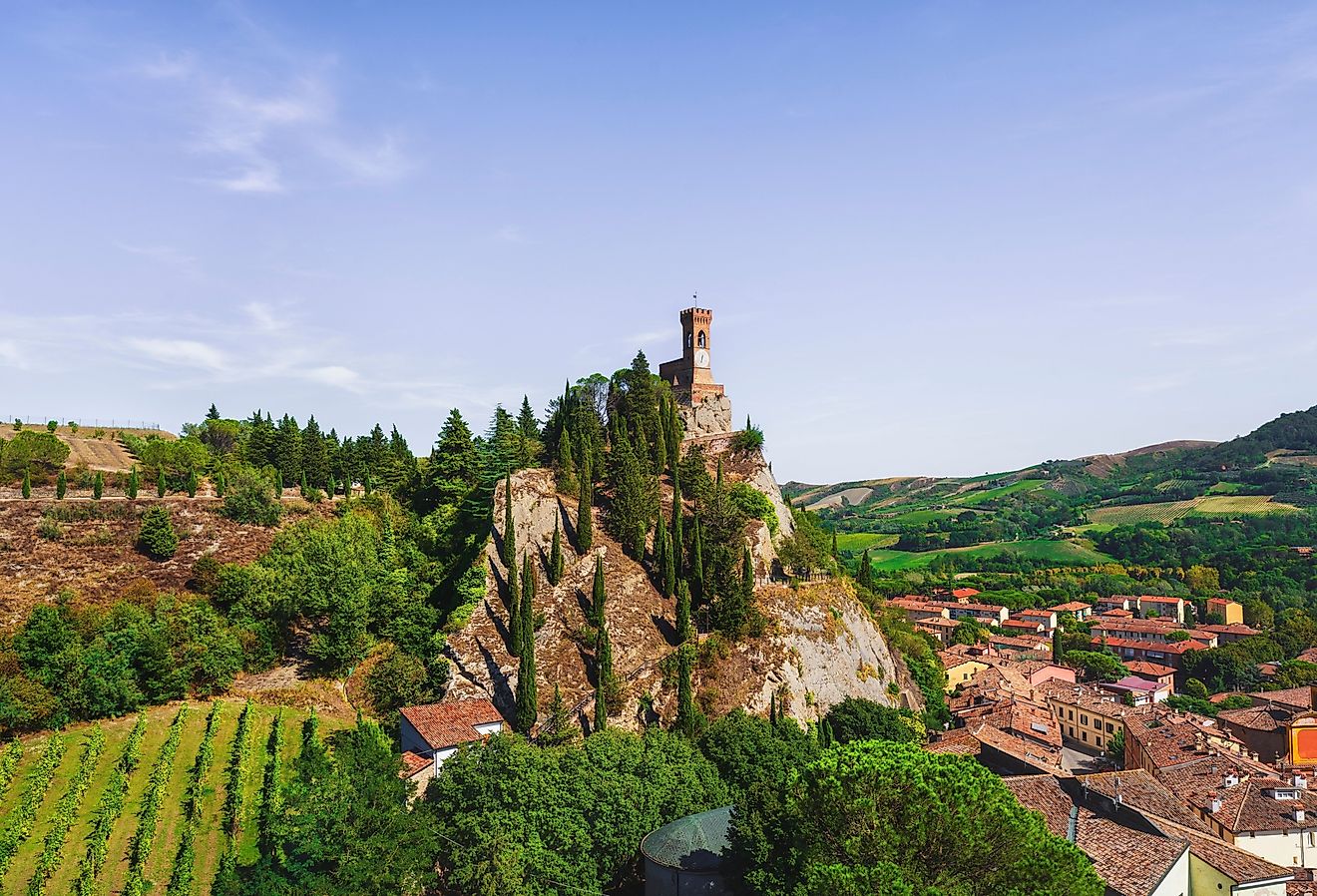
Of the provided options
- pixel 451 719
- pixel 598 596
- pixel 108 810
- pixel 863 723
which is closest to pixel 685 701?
pixel 598 596

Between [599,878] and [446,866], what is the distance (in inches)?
252

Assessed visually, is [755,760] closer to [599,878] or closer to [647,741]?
[647,741]

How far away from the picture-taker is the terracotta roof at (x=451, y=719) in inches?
1623

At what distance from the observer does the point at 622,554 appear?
185ft

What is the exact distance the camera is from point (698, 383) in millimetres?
80688

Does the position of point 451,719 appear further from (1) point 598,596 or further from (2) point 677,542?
(2) point 677,542

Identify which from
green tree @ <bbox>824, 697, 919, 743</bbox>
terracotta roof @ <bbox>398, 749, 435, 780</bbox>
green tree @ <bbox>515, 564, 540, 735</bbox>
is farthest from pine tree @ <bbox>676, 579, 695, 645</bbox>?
terracotta roof @ <bbox>398, 749, 435, 780</bbox>

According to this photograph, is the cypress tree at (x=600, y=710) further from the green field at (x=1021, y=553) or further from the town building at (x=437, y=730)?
the green field at (x=1021, y=553)

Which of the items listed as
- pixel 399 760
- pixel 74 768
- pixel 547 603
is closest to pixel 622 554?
pixel 547 603

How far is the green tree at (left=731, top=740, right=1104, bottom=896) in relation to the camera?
23.2 metres

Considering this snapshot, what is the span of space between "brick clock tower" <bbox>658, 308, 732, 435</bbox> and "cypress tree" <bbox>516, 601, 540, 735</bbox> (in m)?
37.7

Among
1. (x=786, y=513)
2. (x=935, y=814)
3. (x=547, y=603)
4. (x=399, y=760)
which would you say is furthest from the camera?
(x=786, y=513)

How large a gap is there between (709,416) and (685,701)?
38832 mm

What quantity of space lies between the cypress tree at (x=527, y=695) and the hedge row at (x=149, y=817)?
16.5m
